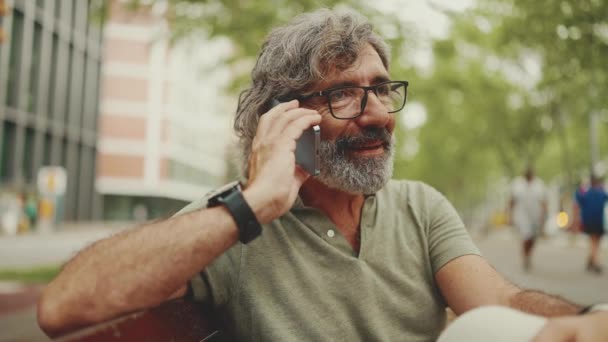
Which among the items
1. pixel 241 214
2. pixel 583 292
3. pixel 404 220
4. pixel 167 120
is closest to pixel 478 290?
pixel 404 220

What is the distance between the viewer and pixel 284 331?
1849 millimetres

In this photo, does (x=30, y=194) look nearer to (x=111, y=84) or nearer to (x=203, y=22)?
(x=203, y=22)

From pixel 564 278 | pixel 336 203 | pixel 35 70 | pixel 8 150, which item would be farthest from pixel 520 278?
pixel 35 70

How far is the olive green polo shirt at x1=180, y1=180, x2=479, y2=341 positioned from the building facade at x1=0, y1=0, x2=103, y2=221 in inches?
826

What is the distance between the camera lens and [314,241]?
199 cm

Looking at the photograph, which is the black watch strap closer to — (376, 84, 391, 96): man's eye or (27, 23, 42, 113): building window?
(376, 84, 391, 96): man's eye

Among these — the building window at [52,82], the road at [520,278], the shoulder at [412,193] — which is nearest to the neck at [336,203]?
the shoulder at [412,193]

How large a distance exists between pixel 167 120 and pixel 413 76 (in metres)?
39.6

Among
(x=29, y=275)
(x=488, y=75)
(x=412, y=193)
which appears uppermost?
(x=488, y=75)

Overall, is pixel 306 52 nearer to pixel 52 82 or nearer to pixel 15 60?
pixel 15 60

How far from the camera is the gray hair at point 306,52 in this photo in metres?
2.09

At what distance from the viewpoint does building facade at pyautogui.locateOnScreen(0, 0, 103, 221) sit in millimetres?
25281

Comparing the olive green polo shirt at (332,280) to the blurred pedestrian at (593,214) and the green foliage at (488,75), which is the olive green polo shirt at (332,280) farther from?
the blurred pedestrian at (593,214)

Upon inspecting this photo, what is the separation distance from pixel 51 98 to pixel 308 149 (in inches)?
1224
